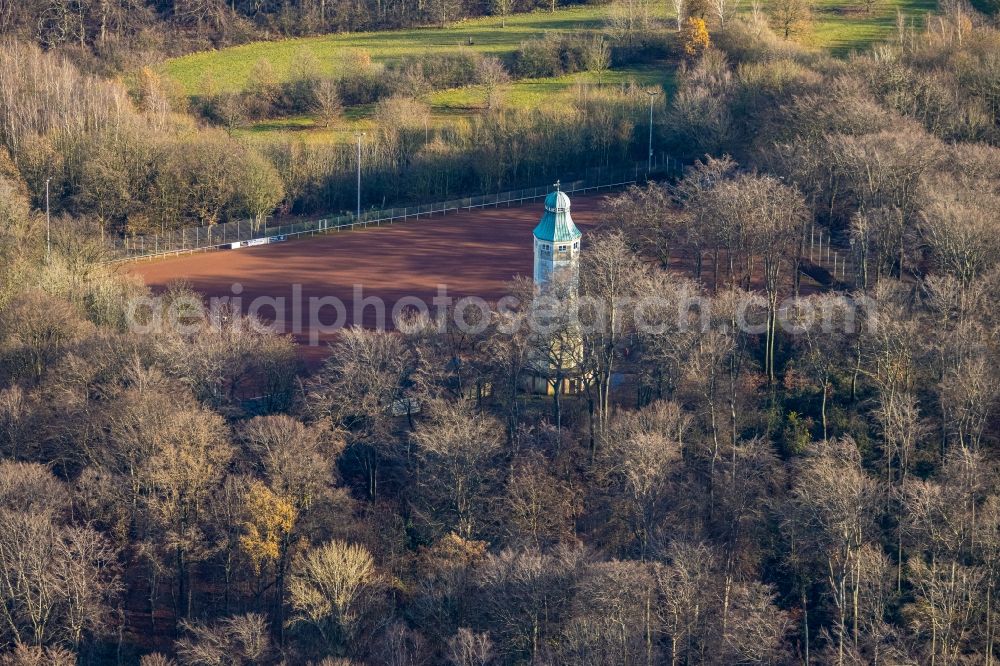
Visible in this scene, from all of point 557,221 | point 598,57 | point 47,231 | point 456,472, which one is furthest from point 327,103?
point 456,472

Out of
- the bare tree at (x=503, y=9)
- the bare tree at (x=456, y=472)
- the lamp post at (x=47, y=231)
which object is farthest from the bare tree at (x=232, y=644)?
the bare tree at (x=503, y=9)

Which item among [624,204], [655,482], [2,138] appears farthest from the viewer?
[2,138]

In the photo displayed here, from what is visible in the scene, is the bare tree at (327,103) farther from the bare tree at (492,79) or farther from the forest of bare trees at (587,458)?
the forest of bare trees at (587,458)

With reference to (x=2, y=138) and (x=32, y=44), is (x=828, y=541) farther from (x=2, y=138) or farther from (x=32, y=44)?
(x=32, y=44)

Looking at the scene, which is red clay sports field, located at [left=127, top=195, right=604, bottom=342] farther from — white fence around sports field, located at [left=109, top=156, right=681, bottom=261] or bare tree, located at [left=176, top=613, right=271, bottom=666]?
bare tree, located at [left=176, top=613, right=271, bottom=666]

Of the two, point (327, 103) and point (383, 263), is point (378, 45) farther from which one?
point (383, 263)

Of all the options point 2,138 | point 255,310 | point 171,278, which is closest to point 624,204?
point 255,310
